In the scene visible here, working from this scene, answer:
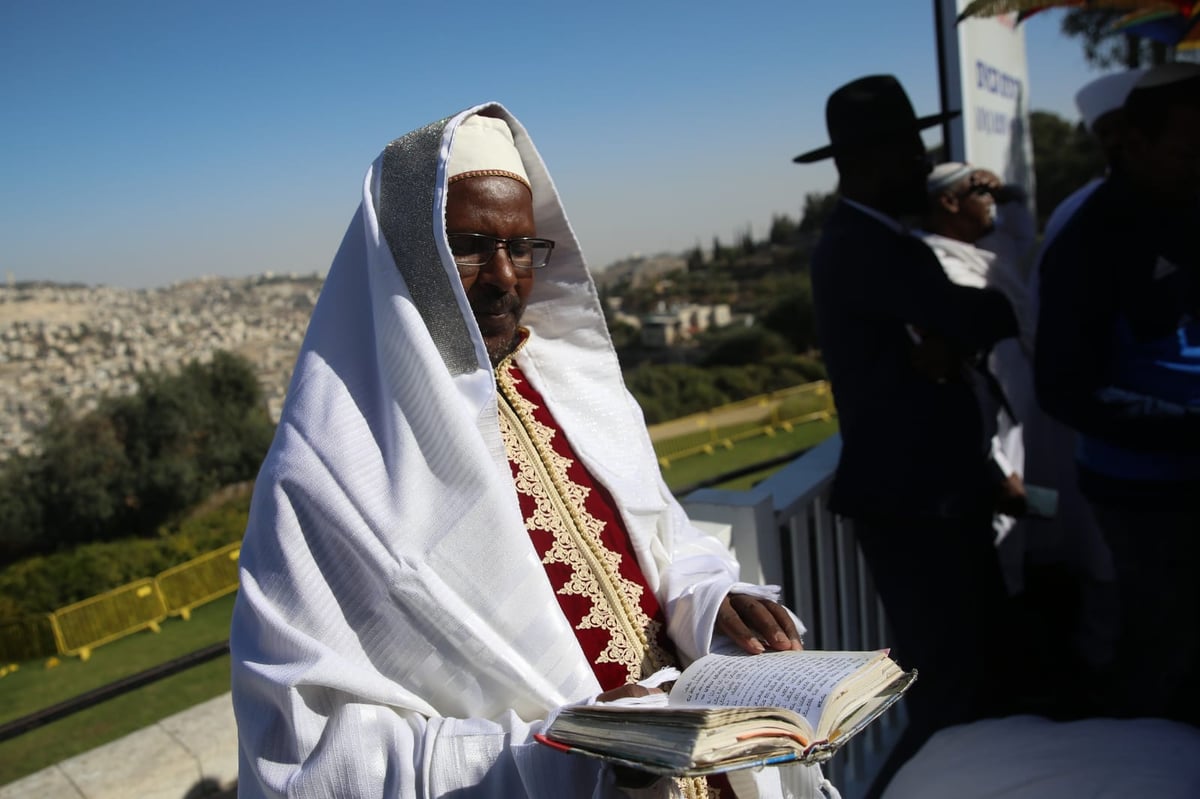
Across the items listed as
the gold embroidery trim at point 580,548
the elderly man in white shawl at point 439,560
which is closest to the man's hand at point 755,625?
the elderly man in white shawl at point 439,560

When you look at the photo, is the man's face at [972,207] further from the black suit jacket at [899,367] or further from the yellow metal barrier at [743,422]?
the yellow metal barrier at [743,422]

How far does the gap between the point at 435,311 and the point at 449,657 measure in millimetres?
543

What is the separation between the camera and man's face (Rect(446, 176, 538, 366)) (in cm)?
149

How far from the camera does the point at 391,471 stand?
4.13 ft

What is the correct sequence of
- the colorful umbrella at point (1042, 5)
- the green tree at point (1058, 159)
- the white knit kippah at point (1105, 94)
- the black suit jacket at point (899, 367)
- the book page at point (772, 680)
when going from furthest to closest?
the green tree at point (1058, 159), the colorful umbrella at point (1042, 5), the white knit kippah at point (1105, 94), the black suit jacket at point (899, 367), the book page at point (772, 680)

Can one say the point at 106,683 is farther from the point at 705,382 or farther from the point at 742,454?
the point at 705,382

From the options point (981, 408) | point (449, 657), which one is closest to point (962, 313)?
point (981, 408)

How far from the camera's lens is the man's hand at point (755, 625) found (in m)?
1.52

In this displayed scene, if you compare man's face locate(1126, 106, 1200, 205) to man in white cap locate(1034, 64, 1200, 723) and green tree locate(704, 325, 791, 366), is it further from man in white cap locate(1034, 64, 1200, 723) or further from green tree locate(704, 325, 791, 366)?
green tree locate(704, 325, 791, 366)

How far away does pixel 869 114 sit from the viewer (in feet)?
8.41

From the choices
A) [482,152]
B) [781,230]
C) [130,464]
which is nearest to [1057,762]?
[482,152]

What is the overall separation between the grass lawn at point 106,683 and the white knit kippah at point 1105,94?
8240 millimetres

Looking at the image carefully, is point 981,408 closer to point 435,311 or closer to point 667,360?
point 435,311

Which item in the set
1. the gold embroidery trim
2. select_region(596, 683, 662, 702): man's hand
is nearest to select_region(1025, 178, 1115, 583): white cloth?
the gold embroidery trim
